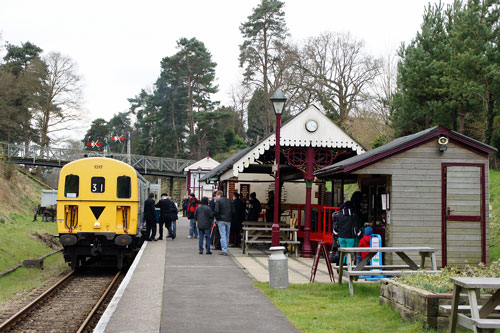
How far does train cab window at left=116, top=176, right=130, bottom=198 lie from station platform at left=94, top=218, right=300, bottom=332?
82.3 inches

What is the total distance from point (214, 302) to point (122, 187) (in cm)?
757

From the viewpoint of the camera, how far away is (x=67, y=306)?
11.9 meters

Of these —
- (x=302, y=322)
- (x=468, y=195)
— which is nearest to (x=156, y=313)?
(x=302, y=322)

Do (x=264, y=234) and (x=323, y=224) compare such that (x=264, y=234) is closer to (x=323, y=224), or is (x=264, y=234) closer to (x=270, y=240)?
(x=270, y=240)

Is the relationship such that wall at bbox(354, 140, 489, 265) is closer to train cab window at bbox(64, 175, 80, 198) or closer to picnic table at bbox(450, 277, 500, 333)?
picnic table at bbox(450, 277, 500, 333)

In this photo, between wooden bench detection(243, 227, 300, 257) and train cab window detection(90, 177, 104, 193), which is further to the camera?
wooden bench detection(243, 227, 300, 257)

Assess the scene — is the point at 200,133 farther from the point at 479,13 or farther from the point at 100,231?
the point at 100,231

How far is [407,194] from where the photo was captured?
12836mm

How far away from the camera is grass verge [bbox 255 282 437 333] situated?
7.70 meters

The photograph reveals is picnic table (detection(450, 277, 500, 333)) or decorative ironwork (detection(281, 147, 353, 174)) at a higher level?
decorative ironwork (detection(281, 147, 353, 174))

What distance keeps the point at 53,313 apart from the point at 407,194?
25.2 ft

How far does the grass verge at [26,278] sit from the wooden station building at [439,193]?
26.4 ft

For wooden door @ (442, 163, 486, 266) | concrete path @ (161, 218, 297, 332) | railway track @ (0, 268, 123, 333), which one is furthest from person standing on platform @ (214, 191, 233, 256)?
wooden door @ (442, 163, 486, 266)

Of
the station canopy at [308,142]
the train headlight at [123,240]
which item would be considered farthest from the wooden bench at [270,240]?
the train headlight at [123,240]
